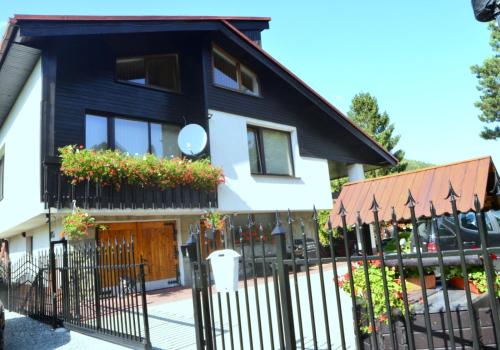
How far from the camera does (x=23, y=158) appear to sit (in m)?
12.1

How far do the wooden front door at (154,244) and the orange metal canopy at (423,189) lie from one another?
313 inches

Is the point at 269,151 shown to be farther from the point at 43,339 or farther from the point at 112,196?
the point at 43,339

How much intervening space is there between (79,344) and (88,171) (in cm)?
451

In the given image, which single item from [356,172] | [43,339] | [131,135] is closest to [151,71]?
[131,135]

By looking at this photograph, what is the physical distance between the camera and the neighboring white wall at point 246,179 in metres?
13.4

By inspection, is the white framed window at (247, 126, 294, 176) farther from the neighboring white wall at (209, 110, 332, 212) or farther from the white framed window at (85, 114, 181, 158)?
the white framed window at (85, 114, 181, 158)

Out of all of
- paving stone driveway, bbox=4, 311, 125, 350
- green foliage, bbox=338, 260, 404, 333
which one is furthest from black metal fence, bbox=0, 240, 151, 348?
green foliage, bbox=338, 260, 404, 333

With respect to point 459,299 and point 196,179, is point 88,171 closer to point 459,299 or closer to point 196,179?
point 196,179

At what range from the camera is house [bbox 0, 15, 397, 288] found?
34.8 feet

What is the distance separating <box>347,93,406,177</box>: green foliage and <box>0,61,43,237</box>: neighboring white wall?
82.1 ft

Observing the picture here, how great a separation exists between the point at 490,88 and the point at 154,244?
2447cm

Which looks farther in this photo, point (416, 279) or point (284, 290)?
point (416, 279)

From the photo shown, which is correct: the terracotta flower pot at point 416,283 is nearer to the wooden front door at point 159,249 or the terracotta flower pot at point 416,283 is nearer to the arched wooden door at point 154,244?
the arched wooden door at point 154,244

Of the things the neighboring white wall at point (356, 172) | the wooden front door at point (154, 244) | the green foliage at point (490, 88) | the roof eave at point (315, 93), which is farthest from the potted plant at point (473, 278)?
the green foliage at point (490, 88)
